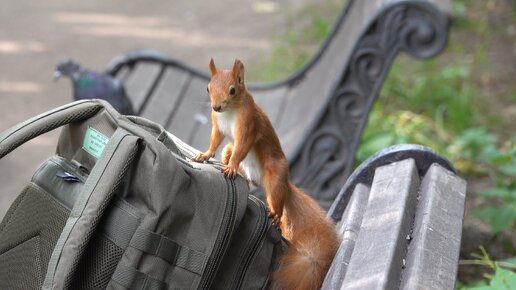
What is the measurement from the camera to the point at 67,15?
7145 mm

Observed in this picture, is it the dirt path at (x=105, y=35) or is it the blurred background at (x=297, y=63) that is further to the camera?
the dirt path at (x=105, y=35)

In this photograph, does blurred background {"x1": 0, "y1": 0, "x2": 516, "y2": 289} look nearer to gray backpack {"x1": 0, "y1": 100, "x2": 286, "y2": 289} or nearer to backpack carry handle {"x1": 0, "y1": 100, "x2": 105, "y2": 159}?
gray backpack {"x1": 0, "y1": 100, "x2": 286, "y2": 289}

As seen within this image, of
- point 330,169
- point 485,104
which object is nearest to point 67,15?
point 485,104

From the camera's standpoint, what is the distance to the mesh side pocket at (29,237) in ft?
6.14

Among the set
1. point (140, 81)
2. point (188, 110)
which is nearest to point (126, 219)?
point (188, 110)

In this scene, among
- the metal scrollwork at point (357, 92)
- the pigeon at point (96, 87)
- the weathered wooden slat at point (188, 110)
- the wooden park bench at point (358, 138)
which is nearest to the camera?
the wooden park bench at point (358, 138)

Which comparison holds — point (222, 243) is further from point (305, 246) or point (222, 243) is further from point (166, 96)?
point (166, 96)

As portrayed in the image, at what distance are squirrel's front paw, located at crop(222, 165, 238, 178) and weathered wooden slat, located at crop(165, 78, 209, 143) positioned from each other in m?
1.80

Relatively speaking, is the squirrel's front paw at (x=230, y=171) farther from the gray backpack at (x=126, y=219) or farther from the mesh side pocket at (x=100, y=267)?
the mesh side pocket at (x=100, y=267)

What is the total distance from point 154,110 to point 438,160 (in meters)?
2.07

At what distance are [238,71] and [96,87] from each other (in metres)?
1.88

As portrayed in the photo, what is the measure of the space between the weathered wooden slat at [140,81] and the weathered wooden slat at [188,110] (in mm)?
182

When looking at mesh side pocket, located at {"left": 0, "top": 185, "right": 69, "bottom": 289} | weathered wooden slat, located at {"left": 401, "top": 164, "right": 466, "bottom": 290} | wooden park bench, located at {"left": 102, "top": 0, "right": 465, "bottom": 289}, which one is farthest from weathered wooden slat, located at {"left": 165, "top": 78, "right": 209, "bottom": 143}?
mesh side pocket, located at {"left": 0, "top": 185, "right": 69, "bottom": 289}

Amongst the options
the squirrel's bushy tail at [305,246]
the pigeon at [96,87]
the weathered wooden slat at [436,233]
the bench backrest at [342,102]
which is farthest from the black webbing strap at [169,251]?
the pigeon at [96,87]
